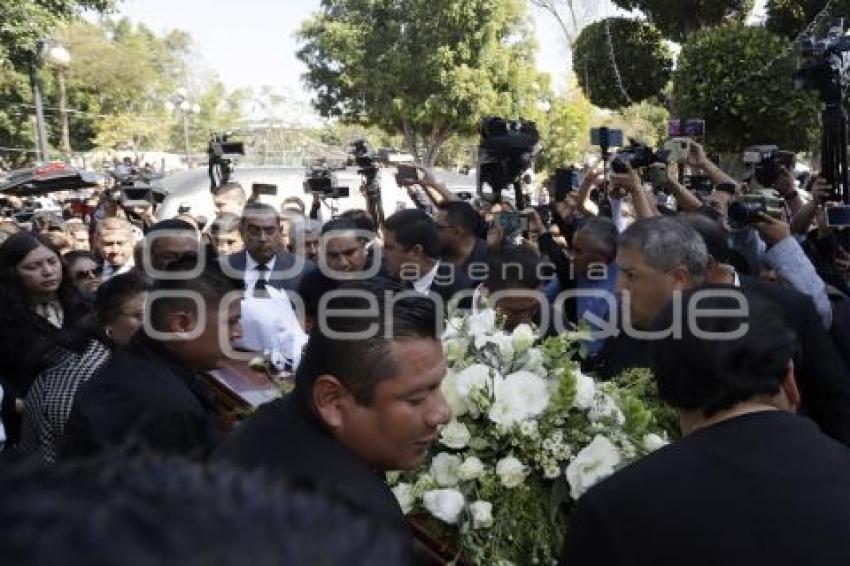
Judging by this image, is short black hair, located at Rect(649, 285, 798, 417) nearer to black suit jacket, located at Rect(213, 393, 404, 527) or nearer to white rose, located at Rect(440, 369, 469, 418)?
white rose, located at Rect(440, 369, 469, 418)

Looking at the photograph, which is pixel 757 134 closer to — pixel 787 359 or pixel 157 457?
pixel 787 359

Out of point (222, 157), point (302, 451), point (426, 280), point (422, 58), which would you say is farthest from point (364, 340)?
point (422, 58)

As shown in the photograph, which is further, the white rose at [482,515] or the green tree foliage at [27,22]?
the green tree foliage at [27,22]

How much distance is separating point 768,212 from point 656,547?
2401mm

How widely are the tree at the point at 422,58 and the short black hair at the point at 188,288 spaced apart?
24511 mm

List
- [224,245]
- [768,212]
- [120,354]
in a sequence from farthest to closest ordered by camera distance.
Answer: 1. [224,245]
2. [768,212]
3. [120,354]

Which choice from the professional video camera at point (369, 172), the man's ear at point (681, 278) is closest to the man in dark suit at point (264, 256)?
the professional video camera at point (369, 172)

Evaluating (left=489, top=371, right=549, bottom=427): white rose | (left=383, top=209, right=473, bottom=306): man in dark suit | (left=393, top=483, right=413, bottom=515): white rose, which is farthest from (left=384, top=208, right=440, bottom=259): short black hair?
(left=393, top=483, right=413, bottom=515): white rose

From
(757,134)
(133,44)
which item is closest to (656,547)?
(757,134)

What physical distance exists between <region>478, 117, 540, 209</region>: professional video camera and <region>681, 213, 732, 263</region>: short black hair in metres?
2.30

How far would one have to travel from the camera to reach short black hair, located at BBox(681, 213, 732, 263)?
12.4 ft

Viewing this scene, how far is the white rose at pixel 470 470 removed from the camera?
2195 millimetres

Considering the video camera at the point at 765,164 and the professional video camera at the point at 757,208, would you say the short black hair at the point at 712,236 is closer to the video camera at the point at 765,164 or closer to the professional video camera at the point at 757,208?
the professional video camera at the point at 757,208

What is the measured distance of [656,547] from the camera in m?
1.68
